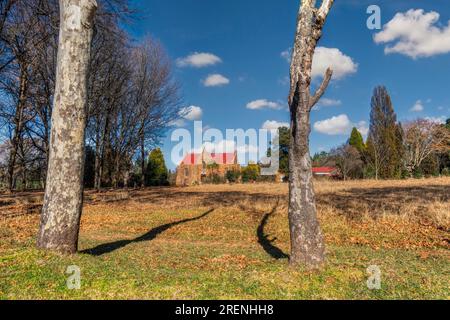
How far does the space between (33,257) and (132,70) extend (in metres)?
21.3

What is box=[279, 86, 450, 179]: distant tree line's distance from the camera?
43.5m

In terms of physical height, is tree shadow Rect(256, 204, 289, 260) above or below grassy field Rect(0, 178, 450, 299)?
below

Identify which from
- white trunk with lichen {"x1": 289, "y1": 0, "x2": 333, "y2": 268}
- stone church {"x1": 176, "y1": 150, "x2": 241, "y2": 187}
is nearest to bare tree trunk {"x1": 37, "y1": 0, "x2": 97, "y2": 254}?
white trunk with lichen {"x1": 289, "y1": 0, "x2": 333, "y2": 268}

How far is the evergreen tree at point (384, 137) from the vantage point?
141ft

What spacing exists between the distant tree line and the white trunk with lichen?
4146 centimetres

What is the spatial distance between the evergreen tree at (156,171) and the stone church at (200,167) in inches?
416

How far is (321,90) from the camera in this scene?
5.12 metres

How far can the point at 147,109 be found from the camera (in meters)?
27.2

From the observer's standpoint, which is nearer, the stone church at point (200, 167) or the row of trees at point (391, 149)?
the row of trees at point (391, 149)

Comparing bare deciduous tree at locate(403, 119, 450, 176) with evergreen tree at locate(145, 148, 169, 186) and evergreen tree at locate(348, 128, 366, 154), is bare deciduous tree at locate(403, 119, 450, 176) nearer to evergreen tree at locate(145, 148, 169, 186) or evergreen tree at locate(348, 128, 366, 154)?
evergreen tree at locate(348, 128, 366, 154)

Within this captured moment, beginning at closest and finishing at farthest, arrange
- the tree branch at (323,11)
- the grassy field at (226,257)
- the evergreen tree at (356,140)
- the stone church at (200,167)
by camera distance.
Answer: the grassy field at (226,257), the tree branch at (323,11), the evergreen tree at (356,140), the stone church at (200,167)

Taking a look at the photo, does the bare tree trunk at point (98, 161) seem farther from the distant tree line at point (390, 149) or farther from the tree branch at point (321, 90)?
the distant tree line at point (390, 149)

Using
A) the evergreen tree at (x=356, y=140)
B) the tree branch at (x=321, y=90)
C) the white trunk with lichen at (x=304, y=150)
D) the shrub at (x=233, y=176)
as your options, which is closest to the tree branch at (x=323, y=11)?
the white trunk with lichen at (x=304, y=150)
